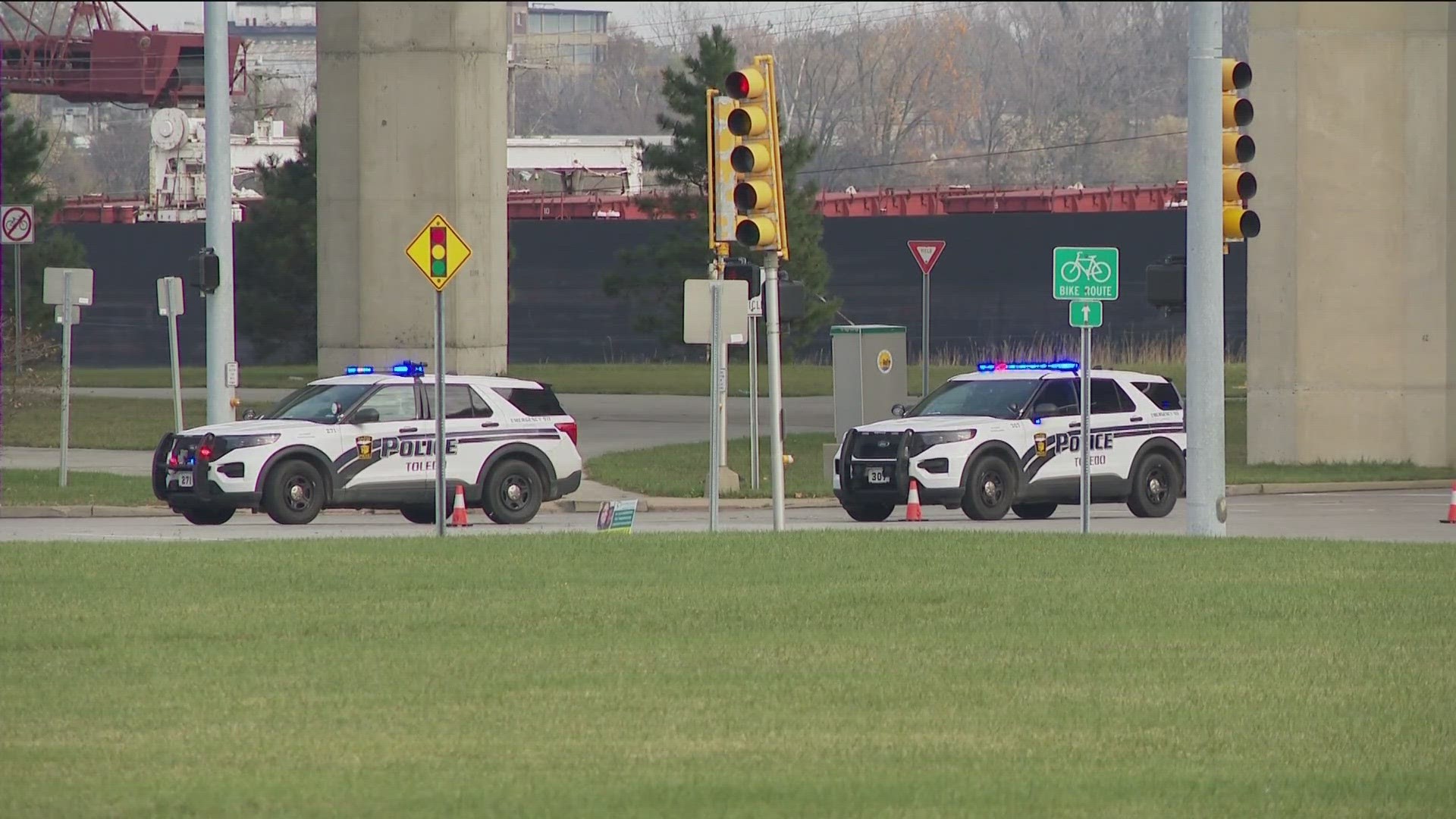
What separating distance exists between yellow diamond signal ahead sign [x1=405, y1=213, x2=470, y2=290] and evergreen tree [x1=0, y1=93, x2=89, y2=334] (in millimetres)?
27755

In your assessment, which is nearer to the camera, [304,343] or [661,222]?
[304,343]

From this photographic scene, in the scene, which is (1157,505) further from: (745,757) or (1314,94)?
(745,757)

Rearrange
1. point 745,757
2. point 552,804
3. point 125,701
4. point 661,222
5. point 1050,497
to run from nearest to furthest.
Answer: point 552,804
point 745,757
point 125,701
point 1050,497
point 661,222

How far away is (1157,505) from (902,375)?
542 centimetres

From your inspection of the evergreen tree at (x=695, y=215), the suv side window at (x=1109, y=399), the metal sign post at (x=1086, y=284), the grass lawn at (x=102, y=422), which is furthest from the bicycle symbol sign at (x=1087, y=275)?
the evergreen tree at (x=695, y=215)

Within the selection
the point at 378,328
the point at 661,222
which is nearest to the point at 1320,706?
the point at 378,328

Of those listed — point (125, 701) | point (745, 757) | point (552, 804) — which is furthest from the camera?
point (125, 701)

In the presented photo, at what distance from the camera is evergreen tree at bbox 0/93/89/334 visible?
47438mm

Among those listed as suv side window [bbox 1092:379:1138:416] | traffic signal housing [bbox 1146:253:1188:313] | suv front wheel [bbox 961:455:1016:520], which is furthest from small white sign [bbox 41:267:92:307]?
traffic signal housing [bbox 1146:253:1188:313]

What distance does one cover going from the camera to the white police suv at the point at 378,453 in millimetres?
22047

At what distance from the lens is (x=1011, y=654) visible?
455 inches

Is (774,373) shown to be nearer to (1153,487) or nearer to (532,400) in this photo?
(532,400)

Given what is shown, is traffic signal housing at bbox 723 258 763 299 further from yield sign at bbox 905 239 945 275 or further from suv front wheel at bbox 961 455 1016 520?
yield sign at bbox 905 239 945 275

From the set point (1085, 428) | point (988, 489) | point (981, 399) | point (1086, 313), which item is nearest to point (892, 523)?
point (988, 489)
